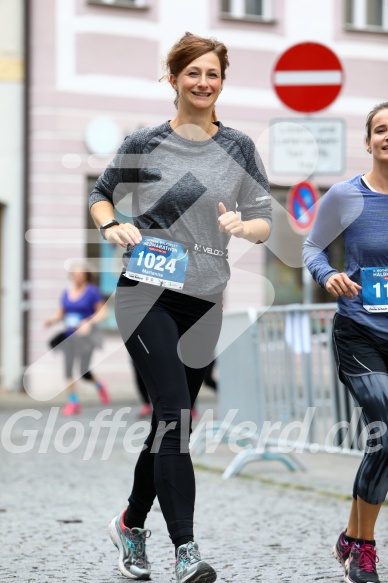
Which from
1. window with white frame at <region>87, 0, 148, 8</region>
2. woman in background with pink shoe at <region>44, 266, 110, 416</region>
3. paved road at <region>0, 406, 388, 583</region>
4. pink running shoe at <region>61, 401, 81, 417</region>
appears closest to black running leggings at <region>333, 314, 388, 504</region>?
paved road at <region>0, 406, 388, 583</region>

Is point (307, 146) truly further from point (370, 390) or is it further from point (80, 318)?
point (370, 390)

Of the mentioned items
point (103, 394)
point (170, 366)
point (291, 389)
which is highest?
point (170, 366)

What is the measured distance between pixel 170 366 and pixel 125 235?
0.48m

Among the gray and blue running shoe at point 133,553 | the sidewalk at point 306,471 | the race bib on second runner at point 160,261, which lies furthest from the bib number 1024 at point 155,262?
the sidewalk at point 306,471

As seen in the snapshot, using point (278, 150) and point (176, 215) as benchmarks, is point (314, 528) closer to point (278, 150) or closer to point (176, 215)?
point (176, 215)

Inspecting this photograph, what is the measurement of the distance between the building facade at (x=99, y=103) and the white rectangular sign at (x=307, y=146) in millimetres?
6544

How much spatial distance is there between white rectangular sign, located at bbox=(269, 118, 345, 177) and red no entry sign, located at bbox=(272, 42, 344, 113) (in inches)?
8.5

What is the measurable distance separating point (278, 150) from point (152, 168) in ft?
19.8

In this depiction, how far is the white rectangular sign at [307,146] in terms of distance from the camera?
10.6 meters

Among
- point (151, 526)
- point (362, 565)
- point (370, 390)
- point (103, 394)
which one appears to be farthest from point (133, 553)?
point (103, 394)

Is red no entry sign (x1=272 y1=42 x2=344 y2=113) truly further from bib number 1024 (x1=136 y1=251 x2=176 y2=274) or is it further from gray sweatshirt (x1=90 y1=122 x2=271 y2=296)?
bib number 1024 (x1=136 y1=251 x2=176 y2=274)

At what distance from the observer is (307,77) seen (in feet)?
34.2

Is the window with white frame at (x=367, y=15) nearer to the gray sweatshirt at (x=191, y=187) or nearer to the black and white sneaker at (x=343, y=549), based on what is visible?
the gray sweatshirt at (x=191, y=187)

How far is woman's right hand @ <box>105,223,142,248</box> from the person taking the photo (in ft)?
15.2
